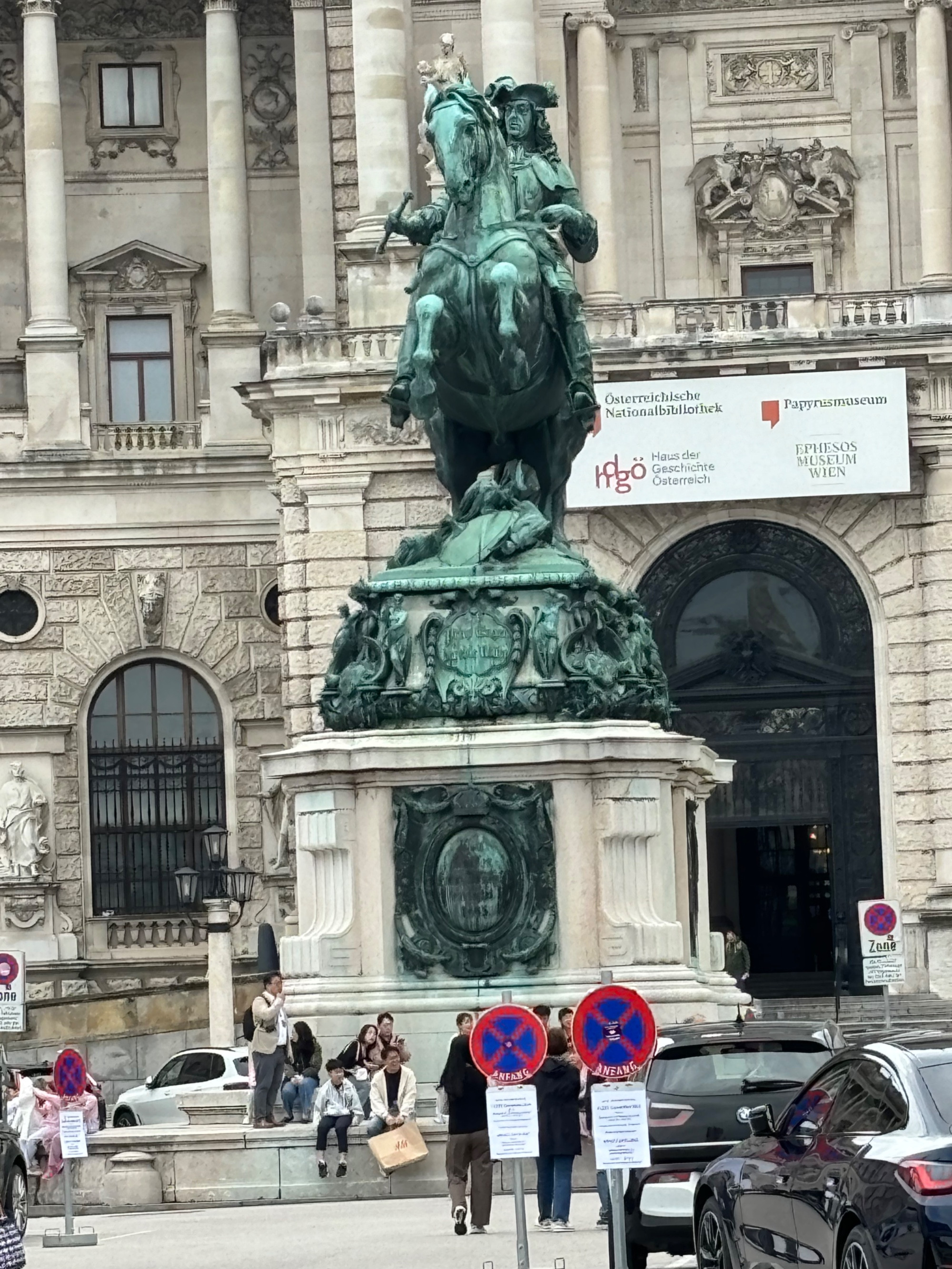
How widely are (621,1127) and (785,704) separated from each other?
31262 mm

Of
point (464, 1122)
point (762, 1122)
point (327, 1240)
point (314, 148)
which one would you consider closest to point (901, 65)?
point (314, 148)

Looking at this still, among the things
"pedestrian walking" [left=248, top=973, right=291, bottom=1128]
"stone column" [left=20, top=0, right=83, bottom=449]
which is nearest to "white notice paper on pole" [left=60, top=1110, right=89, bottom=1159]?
"pedestrian walking" [left=248, top=973, right=291, bottom=1128]

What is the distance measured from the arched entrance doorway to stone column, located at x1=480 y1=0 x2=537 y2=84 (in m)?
7.04

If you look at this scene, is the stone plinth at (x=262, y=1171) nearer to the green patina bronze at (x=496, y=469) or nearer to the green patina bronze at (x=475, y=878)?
the green patina bronze at (x=475, y=878)

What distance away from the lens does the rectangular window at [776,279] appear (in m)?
52.9

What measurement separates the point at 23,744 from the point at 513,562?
91.8ft

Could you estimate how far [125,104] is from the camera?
184 ft

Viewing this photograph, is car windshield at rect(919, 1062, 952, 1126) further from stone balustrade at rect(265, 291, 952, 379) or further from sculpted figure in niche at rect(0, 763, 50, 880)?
sculpted figure in niche at rect(0, 763, 50, 880)

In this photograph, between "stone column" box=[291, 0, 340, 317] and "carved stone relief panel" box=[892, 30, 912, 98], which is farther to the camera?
"stone column" box=[291, 0, 340, 317]

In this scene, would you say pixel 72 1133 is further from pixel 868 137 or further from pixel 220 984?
pixel 868 137

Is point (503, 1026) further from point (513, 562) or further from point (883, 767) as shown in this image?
point (883, 767)

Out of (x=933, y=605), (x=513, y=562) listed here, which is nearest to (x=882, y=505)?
(x=933, y=605)

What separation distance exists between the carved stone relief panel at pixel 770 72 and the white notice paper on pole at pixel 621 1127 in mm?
38661

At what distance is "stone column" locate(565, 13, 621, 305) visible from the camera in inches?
2029
